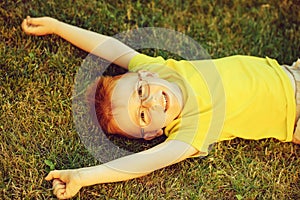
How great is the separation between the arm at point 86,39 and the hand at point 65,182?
2.65 ft

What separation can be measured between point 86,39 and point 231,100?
0.86 m

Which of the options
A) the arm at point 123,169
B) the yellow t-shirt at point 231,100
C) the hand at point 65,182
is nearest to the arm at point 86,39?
the yellow t-shirt at point 231,100

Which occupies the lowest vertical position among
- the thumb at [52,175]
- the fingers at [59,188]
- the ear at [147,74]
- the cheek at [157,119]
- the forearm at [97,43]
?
the fingers at [59,188]

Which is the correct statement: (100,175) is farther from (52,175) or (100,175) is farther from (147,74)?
(147,74)

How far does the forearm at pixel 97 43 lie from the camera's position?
10.1 ft

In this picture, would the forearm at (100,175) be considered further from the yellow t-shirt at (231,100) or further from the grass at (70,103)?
the yellow t-shirt at (231,100)

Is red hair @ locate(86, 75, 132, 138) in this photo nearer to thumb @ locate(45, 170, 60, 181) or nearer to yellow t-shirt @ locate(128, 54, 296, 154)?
yellow t-shirt @ locate(128, 54, 296, 154)

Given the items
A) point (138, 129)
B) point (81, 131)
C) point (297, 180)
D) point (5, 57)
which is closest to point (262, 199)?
point (297, 180)

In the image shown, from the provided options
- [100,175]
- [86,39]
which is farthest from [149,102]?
[86,39]

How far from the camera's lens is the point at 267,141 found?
114 inches

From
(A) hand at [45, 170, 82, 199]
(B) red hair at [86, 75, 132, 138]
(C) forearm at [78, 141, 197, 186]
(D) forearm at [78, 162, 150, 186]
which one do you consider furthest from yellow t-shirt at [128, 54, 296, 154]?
(A) hand at [45, 170, 82, 199]

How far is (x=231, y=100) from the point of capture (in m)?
2.80

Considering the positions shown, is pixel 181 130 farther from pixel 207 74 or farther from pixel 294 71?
pixel 294 71

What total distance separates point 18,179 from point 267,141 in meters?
1.23
